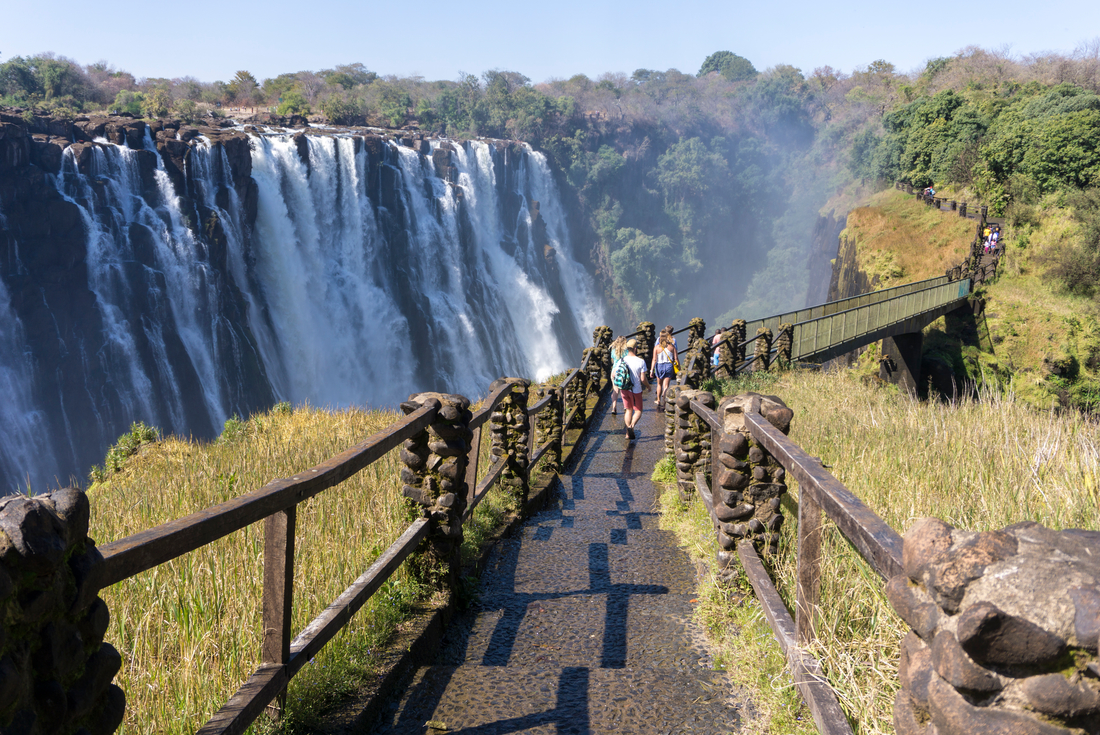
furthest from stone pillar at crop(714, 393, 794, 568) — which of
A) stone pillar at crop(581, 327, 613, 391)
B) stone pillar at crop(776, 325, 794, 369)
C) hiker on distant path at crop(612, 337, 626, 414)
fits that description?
stone pillar at crop(776, 325, 794, 369)

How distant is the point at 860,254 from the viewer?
Answer: 1607 inches

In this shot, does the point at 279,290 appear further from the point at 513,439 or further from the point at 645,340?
the point at 513,439

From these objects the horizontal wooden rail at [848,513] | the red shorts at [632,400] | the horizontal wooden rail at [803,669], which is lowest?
the red shorts at [632,400]

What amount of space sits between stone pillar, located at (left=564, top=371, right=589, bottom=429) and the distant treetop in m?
112

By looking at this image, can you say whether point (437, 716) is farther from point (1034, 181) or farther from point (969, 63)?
point (969, 63)

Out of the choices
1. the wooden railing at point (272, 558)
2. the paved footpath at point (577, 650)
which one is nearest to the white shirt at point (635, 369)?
the paved footpath at point (577, 650)

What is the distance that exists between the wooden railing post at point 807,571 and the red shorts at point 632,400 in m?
7.59

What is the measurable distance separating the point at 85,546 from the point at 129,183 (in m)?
32.0

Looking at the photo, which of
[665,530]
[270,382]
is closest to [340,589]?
[665,530]

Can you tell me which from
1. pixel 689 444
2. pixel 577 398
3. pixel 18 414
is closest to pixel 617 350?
pixel 577 398

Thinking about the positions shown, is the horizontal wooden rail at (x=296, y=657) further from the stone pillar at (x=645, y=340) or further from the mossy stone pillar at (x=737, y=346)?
the stone pillar at (x=645, y=340)

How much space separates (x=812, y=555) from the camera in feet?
8.96

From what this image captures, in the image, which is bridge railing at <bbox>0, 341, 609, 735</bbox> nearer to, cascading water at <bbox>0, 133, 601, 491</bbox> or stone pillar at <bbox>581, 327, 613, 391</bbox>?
stone pillar at <bbox>581, 327, 613, 391</bbox>

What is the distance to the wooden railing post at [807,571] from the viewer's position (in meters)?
2.66
